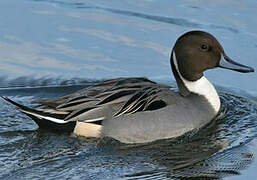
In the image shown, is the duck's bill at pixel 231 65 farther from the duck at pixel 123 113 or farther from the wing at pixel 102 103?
the wing at pixel 102 103

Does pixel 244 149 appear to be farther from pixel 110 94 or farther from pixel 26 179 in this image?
pixel 26 179

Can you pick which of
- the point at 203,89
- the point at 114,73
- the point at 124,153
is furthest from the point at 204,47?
the point at 114,73

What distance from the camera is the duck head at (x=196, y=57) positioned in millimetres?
7051

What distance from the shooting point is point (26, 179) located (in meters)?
5.76

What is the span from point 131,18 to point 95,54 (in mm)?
1287

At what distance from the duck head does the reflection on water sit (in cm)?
57

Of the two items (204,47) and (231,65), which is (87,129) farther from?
(231,65)

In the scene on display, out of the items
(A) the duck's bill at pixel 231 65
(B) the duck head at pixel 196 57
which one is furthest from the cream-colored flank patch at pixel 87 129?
(A) the duck's bill at pixel 231 65

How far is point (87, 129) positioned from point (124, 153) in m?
0.48

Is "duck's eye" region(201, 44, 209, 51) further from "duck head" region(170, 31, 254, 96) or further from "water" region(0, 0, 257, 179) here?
"water" region(0, 0, 257, 179)

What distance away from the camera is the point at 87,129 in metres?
6.64

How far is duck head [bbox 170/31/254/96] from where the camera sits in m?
7.05

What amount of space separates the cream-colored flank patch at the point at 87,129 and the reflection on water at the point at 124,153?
66mm

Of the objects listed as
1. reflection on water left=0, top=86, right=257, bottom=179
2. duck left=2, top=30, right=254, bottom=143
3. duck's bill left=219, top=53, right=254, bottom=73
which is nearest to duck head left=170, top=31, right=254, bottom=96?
duck's bill left=219, top=53, right=254, bottom=73
